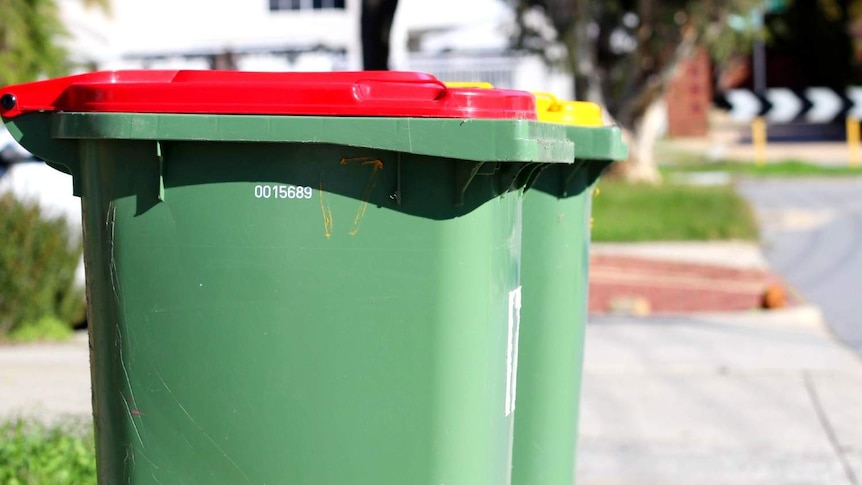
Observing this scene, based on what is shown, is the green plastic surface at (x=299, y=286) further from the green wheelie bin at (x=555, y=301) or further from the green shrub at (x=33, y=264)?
the green shrub at (x=33, y=264)

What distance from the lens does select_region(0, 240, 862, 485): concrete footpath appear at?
5316mm

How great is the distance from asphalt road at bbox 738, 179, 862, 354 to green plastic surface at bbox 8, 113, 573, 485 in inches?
218

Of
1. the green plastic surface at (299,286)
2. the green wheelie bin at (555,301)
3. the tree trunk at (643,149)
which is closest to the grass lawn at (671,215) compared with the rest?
the tree trunk at (643,149)

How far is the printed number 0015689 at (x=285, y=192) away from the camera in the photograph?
2.84m

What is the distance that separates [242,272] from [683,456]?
10.6 feet

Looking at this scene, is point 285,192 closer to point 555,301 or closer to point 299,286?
point 299,286

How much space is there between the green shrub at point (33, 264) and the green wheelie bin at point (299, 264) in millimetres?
4540

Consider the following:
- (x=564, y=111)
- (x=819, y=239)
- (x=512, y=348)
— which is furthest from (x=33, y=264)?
(x=819, y=239)

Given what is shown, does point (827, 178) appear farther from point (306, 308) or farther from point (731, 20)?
point (306, 308)

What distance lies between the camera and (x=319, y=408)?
114 inches

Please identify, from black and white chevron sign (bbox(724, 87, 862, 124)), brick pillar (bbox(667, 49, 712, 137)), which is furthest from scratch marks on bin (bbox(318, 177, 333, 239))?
brick pillar (bbox(667, 49, 712, 137))

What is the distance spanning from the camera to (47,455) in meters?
4.39

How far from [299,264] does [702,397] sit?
4.06 m

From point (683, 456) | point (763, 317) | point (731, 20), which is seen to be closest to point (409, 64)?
point (731, 20)
